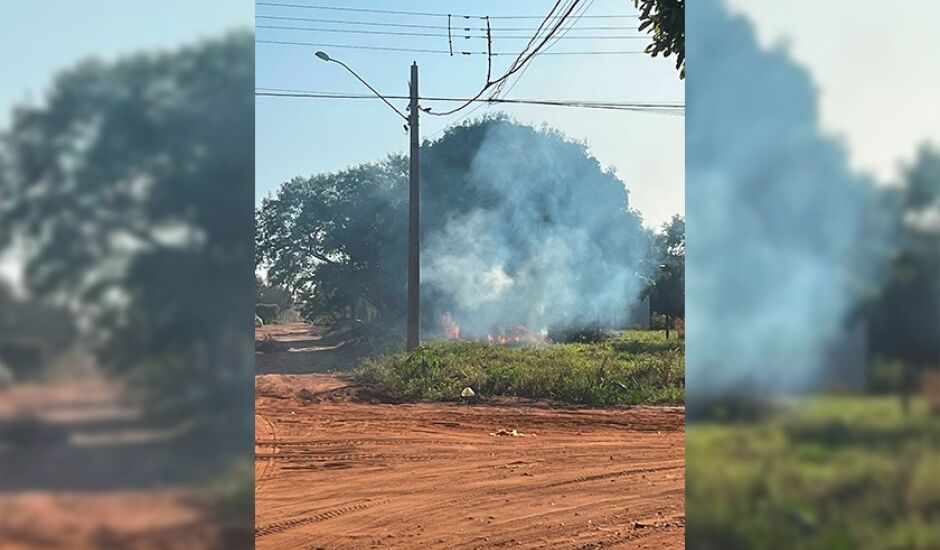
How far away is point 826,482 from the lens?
2.33 metres

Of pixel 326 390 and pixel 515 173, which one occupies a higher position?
pixel 515 173

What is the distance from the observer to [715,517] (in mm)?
2342

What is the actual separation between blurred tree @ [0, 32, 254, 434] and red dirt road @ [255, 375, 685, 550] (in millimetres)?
3850

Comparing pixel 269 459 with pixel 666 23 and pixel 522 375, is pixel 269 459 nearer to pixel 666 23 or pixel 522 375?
pixel 522 375

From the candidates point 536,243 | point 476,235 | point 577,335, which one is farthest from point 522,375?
point 476,235

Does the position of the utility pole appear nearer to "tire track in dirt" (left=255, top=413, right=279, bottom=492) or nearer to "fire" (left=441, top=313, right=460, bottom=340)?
"fire" (left=441, top=313, right=460, bottom=340)

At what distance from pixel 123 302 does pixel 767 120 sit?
73.9 inches

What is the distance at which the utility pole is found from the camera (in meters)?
11.0

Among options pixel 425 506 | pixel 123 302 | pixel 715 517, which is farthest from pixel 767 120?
pixel 425 506

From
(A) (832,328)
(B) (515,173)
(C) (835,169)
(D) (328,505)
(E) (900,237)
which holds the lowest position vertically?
(D) (328,505)

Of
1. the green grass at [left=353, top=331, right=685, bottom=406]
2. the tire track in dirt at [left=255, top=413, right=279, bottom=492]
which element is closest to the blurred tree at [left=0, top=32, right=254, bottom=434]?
the tire track in dirt at [left=255, top=413, right=279, bottom=492]

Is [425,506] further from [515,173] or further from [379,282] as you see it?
[515,173]

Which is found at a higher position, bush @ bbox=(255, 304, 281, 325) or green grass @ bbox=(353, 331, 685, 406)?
bush @ bbox=(255, 304, 281, 325)

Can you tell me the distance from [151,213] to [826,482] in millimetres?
2006
